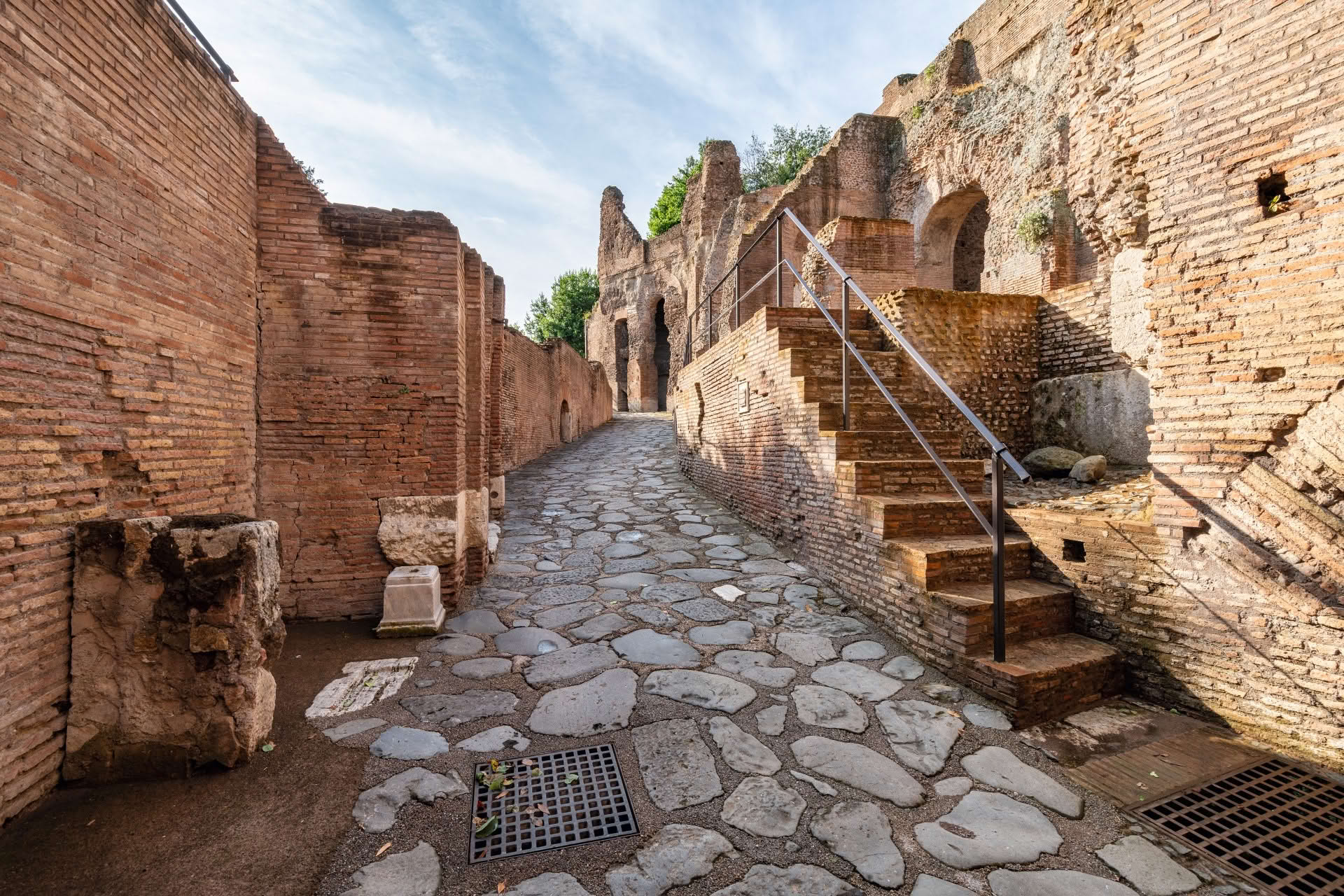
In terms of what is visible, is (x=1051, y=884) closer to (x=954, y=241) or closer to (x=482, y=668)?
(x=482, y=668)

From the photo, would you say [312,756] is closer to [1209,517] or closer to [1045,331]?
[1209,517]

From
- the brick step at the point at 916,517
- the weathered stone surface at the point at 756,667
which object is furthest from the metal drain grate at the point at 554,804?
the brick step at the point at 916,517

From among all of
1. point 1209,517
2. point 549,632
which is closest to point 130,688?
point 549,632

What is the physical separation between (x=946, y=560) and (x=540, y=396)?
32.9 feet

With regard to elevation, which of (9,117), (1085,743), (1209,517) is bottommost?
(1085,743)

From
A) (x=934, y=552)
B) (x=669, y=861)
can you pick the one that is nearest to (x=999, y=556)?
(x=934, y=552)

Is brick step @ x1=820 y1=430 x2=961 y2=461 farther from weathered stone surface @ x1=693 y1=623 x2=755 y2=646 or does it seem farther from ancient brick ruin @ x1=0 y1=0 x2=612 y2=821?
ancient brick ruin @ x1=0 y1=0 x2=612 y2=821

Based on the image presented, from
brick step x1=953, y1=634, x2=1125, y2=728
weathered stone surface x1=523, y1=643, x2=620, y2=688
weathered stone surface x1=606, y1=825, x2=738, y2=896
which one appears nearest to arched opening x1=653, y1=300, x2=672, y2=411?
weathered stone surface x1=523, y1=643, x2=620, y2=688

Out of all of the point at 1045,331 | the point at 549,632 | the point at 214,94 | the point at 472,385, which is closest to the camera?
the point at 214,94

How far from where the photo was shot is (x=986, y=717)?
2.88 meters

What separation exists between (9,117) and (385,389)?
87.9 inches

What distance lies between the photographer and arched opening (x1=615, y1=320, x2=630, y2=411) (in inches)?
1032

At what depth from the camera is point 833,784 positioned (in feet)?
7.77

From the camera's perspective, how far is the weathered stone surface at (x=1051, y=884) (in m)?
1.84
